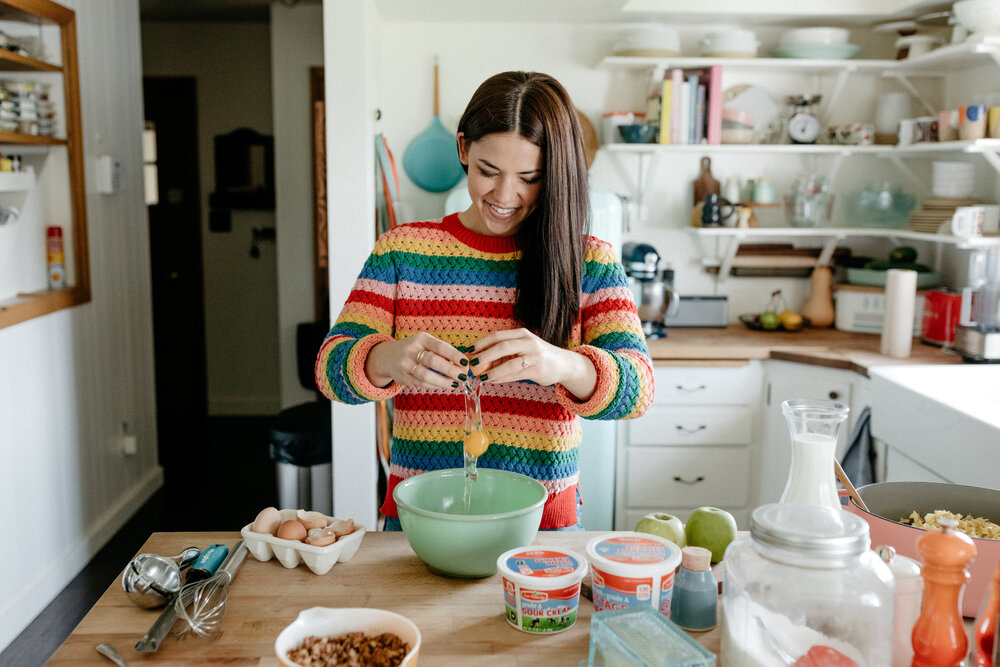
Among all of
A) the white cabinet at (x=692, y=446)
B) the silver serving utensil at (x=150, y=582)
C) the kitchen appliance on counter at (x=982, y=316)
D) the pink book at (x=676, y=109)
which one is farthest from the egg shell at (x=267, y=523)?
the pink book at (x=676, y=109)

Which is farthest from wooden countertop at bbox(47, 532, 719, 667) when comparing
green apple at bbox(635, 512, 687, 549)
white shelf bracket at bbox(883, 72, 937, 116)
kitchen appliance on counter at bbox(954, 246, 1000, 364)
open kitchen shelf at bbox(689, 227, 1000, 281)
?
white shelf bracket at bbox(883, 72, 937, 116)

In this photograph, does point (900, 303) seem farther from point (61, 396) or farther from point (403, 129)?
point (61, 396)

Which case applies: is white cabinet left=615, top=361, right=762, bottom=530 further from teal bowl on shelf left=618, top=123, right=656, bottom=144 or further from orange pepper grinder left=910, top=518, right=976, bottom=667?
orange pepper grinder left=910, top=518, right=976, bottom=667

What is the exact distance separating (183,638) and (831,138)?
123 inches

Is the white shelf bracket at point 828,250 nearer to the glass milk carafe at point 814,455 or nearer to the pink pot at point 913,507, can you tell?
the pink pot at point 913,507

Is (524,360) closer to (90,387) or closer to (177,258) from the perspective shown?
(90,387)

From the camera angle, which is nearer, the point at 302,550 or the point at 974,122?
the point at 302,550

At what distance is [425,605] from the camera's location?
1158mm

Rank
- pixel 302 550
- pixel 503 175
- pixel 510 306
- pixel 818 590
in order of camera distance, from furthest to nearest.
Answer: pixel 510 306, pixel 503 175, pixel 302 550, pixel 818 590

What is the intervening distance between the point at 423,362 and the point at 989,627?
0.77 m

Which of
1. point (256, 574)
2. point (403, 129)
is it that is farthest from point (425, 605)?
point (403, 129)

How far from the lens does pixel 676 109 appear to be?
324 centimetres

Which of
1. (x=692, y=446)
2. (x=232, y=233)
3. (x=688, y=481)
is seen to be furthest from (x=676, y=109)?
(x=232, y=233)

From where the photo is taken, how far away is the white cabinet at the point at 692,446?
121 inches
